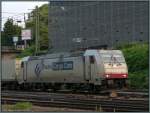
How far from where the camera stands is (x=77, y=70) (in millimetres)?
32312

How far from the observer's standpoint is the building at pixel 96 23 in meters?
52.5

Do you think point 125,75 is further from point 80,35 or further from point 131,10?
point 80,35

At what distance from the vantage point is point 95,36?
5753 cm

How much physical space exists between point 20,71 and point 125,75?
1183 cm

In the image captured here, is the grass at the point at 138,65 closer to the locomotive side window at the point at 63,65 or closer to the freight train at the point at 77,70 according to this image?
the freight train at the point at 77,70

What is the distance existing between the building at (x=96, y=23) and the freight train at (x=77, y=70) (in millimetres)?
12861

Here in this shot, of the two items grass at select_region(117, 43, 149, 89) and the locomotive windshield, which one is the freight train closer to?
the locomotive windshield

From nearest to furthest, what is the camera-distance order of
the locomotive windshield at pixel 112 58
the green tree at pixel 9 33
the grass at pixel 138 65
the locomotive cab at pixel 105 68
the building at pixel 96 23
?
the locomotive cab at pixel 105 68
the locomotive windshield at pixel 112 58
the grass at pixel 138 65
the building at pixel 96 23
the green tree at pixel 9 33

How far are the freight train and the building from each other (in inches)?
506

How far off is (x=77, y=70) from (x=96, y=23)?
25.8 meters

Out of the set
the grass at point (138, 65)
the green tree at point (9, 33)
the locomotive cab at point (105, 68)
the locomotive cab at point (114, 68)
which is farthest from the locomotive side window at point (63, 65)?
the green tree at point (9, 33)

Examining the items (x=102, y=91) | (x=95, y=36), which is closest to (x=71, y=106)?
(x=102, y=91)

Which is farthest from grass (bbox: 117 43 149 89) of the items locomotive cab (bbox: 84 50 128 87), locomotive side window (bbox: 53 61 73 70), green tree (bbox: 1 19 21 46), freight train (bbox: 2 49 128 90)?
green tree (bbox: 1 19 21 46)

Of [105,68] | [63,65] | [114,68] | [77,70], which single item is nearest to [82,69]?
[77,70]
